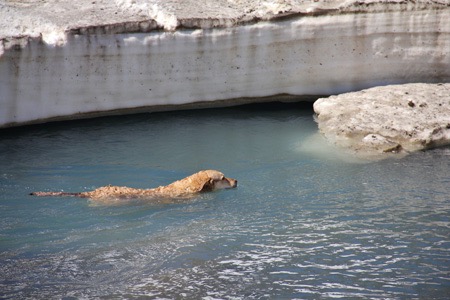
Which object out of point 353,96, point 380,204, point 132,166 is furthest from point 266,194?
point 353,96

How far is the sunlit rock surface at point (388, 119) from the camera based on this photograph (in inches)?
368

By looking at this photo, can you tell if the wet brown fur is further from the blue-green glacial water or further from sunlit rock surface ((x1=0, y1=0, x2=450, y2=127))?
sunlit rock surface ((x1=0, y1=0, x2=450, y2=127))

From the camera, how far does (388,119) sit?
32.1 feet

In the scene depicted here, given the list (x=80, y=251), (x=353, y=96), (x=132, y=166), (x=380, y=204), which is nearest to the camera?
(x=80, y=251)

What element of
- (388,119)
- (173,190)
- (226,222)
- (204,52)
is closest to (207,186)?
(173,190)

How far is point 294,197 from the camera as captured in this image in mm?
7629

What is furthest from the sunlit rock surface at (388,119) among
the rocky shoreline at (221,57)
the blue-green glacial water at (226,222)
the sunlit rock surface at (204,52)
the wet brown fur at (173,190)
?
the wet brown fur at (173,190)

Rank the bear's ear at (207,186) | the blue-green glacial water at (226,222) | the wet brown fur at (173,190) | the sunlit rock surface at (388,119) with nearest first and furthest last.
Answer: the blue-green glacial water at (226,222) < the wet brown fur at (173,190) < the bear's ear at (207,186) < the sunlit rock surface at (388,119)

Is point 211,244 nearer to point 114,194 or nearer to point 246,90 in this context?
point 114,194

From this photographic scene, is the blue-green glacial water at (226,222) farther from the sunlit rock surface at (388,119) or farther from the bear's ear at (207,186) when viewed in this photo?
the sunlit rock surface at (388,119)

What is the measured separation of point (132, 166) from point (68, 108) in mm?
2355

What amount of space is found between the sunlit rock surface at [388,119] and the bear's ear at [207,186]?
236 cm

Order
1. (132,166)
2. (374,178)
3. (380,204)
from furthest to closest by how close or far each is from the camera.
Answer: (132,166) → (374,178) → (380,204)

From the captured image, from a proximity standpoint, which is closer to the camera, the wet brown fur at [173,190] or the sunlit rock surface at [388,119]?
the wet brown fur at [173,190]
